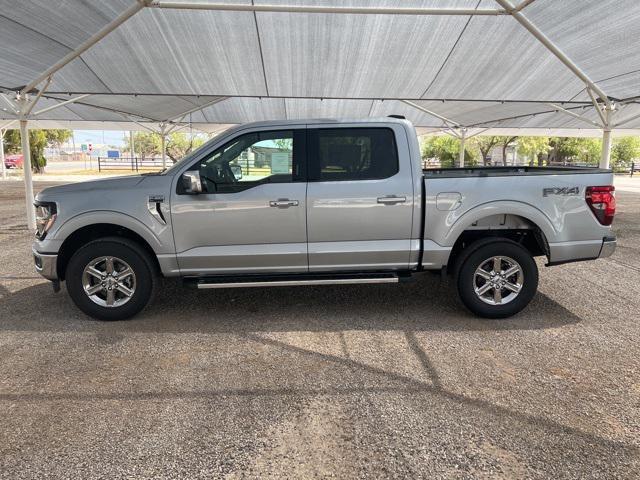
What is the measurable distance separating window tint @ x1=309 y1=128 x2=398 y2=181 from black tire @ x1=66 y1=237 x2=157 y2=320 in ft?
6.13

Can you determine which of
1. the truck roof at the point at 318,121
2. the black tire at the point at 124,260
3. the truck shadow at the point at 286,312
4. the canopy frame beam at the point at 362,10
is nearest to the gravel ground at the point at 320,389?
the truck shadow at the point at 286,312

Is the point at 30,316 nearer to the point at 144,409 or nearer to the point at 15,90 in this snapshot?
the point at 144,409

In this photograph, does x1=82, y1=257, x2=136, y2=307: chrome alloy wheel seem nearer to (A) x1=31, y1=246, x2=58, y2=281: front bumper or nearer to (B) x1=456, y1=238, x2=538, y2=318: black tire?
(A) x1=31, y1=246, x2=58, y2=281: front bumper

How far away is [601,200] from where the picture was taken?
4703 millimetres

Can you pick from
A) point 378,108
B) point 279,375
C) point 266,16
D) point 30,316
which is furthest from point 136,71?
point 378,108

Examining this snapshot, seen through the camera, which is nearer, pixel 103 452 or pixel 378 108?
pixel 103 452

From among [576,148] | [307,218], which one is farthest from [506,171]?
[576,148]

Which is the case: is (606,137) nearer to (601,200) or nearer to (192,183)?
(601,200)

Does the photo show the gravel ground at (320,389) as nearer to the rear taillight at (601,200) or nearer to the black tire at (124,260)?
the black tire at (124,260)

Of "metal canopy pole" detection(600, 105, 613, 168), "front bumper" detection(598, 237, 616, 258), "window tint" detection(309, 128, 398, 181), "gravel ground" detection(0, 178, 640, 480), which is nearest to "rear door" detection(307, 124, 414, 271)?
"window tint" detection(309, 128, 398, 181)

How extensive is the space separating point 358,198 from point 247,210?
3.55ft

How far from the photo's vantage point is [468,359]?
3982 millimetres

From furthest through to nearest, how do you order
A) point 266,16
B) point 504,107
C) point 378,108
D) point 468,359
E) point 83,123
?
1. point 83,123
2. point 378,108
3. point 504,107
4. point 266,16
5. point 468,359

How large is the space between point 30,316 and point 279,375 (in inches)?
120
